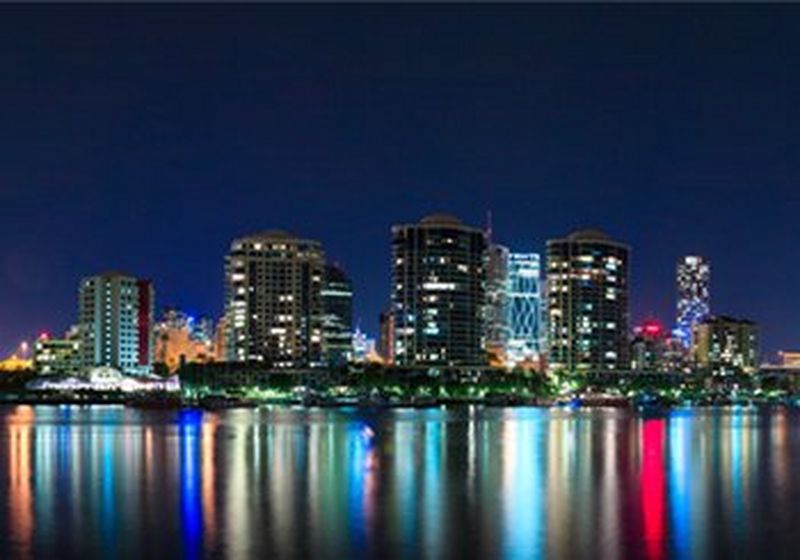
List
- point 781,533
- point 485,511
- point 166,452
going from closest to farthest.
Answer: point 781,533, point 485,511, point 166,452

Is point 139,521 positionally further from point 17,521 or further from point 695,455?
point 695,455

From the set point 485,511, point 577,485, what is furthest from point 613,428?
point 485,511

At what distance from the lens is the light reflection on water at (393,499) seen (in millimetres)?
38031

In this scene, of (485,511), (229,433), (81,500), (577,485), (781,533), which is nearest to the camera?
(781,533)

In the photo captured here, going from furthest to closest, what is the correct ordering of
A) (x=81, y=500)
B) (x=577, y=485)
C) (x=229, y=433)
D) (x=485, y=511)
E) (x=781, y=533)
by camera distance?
1. (x=229, y=433)
2. (x=577, y=485)
3. (x=81, y=500)
4. (x=485, y=511)
5. (x=781, y=533)

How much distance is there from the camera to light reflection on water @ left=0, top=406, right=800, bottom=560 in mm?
38031

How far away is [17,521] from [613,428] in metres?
85.0

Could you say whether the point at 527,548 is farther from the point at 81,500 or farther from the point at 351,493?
the point at 81,500

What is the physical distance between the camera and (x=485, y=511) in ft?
151

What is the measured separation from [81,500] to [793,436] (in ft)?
239

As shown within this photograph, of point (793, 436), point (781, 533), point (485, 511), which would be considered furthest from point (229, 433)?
point (781, 533)

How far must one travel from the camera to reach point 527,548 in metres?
37.2

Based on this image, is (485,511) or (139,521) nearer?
(139,521)

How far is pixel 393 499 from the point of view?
4953 centimetres
